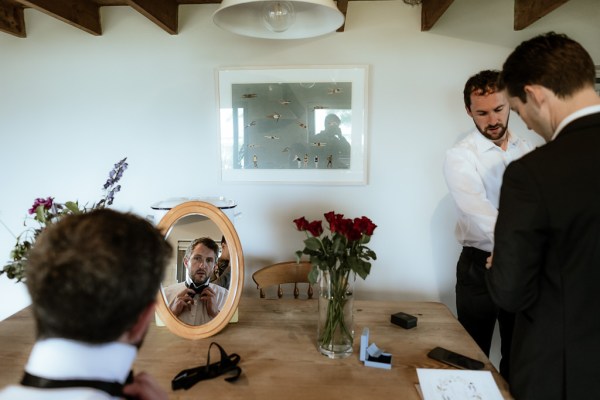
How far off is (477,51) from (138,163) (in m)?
2.12

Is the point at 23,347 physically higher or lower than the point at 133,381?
lower

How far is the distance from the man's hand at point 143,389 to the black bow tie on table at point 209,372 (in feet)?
1.12

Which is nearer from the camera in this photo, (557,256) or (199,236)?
(557,256)

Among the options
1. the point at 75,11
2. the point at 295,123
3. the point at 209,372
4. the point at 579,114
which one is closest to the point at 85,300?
the point at 209,372

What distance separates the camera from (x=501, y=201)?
99cm

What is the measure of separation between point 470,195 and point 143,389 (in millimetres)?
1512

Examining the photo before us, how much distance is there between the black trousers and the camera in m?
1.88

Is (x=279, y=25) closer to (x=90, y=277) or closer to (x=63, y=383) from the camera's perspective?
(x=90, y=277)

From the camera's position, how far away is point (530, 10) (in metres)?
2.10

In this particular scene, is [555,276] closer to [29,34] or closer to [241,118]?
[241,118]

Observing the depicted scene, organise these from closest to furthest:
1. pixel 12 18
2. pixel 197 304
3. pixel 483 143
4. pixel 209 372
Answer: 1. pixel 209 372
2. pixel 197 304
3. pixel 483 143
4. pixel 12 18

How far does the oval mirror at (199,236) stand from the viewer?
4.73ft

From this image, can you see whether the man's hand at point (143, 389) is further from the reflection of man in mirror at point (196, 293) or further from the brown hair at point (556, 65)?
the brown hair at point (556, 65)

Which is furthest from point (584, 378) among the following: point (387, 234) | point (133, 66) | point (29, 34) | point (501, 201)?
point (29, 34)
